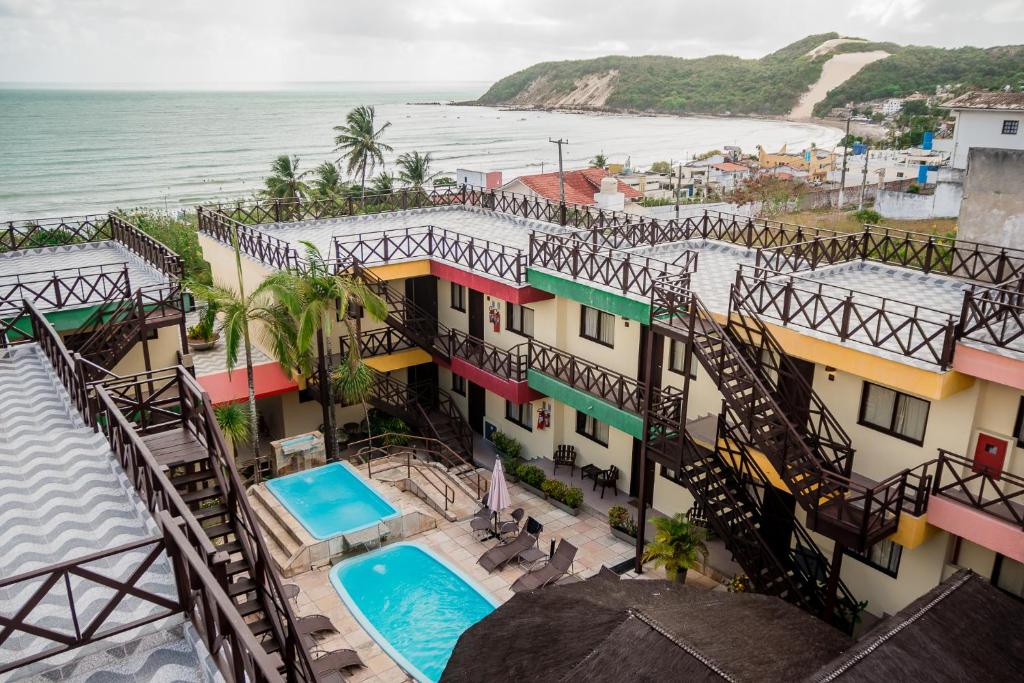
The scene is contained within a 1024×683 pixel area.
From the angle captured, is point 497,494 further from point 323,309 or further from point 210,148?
point 210,148

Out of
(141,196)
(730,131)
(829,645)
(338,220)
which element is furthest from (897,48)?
(829,645)

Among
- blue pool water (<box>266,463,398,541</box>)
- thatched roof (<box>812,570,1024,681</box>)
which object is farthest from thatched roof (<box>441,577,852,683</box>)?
blue pool water (<box>266,463,398,541</box>)

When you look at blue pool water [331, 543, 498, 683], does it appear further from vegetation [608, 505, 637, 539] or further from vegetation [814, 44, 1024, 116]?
vegetation [814, 44, 1024, 116]

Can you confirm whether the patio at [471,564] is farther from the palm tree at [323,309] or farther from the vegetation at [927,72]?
the vegetation at [927,72]

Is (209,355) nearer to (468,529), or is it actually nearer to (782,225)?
(468,529)

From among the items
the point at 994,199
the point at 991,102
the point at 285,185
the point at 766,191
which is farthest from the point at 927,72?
Result: the point at 994,199

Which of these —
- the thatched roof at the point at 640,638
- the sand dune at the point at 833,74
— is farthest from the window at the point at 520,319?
the sand dune at the point at 833,74
